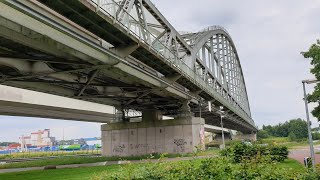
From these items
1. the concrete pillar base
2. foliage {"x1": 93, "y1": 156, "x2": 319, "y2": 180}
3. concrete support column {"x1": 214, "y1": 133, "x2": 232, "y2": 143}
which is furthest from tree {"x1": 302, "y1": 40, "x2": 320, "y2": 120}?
concrete support column {"x1": 214, "y1": 133, "x2": 232, "y2": 143}

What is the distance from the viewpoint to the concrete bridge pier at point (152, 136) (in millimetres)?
45875

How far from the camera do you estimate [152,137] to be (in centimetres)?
4859

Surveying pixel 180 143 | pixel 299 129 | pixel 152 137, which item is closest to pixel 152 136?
pixel 152 137

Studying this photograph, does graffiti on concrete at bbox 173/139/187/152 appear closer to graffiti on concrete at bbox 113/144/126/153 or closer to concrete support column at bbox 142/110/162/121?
concrete support column at bbox 142/110/162/121

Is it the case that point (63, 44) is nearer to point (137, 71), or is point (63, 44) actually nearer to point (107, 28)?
point (107, 28)

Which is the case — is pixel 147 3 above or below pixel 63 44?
above

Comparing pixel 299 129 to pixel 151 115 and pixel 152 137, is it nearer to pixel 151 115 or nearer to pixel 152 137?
pixel 151 115

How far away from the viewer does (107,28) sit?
71.3ft

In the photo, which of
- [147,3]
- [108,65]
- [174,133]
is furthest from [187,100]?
[108,65]

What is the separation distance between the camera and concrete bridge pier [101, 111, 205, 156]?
45.9 m

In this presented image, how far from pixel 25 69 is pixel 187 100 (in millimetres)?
25615

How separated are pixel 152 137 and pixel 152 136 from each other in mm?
131

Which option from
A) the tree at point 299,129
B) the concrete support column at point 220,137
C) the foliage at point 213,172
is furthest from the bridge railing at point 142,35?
the tree at point 299,129

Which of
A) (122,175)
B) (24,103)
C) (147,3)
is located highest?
(147,3)
